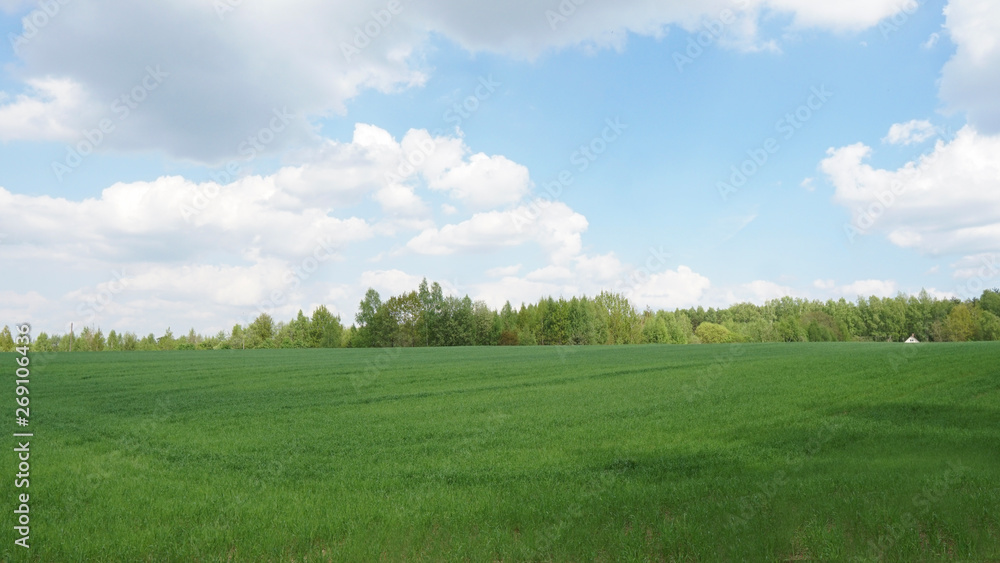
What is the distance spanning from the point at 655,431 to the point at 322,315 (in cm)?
10998

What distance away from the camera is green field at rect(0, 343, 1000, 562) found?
764 centimetres

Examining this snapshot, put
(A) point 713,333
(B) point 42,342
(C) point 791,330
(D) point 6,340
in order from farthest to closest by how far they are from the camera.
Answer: (A) point 713,333 → (C) point 791,330 → (B) point 42,342 → (D) point 6,340

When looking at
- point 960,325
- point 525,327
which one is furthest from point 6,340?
point 960,325

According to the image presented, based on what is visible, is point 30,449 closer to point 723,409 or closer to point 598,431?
point 598,431

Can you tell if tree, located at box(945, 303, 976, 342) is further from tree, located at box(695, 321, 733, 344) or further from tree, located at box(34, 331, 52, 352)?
tree, located at box(34, 331, 52, 352)

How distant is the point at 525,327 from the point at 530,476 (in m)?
105

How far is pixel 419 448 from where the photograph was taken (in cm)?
1421

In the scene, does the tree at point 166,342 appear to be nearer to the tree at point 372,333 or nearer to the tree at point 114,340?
the tree at point 114,340

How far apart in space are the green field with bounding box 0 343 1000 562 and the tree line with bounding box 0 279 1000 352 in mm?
88754

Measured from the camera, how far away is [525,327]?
380ft

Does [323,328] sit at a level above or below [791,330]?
above

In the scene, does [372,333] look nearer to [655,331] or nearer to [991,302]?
[655,331]

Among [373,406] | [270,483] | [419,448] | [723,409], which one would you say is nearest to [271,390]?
[373,406]

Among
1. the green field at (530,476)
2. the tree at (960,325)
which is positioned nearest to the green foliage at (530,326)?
the tree at (960,325)
